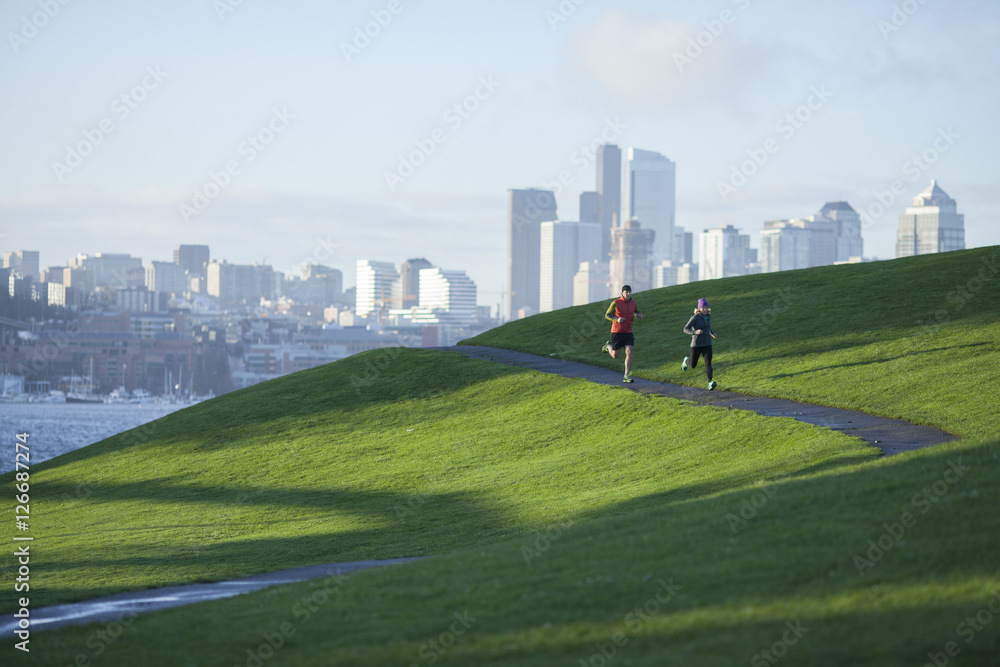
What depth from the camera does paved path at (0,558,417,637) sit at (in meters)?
12.2

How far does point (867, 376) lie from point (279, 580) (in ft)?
59.0

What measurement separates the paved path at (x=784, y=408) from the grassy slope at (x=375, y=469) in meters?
0.78

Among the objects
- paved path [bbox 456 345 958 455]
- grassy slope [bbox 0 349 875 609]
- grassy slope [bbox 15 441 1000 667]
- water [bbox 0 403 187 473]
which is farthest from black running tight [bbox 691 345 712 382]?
water [bbox 0 403 187 473]

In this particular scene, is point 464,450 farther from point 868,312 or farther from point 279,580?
point 868,312

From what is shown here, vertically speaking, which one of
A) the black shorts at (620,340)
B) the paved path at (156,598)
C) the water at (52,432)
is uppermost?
the black shorts at (620,340)

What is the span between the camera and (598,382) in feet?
94.8

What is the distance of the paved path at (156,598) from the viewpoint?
1217cm

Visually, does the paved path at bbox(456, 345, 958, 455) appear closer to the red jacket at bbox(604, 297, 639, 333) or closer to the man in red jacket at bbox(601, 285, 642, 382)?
the man in red jacket at bbox(601, 285, 642, 382)

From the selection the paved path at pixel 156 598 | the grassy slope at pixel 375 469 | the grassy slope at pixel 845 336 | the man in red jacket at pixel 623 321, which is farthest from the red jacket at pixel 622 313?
the paved path at pixel 156 598

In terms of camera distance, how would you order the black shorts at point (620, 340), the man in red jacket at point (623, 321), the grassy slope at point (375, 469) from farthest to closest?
1. the black shorts at point (620, 340)
2. the man in red jacket at point (623, 321)
3. the grassy slope at point (375, 469)

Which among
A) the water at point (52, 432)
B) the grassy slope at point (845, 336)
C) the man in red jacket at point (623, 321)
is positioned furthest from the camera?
the water at point (52, 432)

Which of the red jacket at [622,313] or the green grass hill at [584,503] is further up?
the red jacket at [622,313]

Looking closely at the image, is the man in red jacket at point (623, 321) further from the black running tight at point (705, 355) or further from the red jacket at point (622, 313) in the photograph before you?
the black running tight at point (705, 355)

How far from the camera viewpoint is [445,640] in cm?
900
